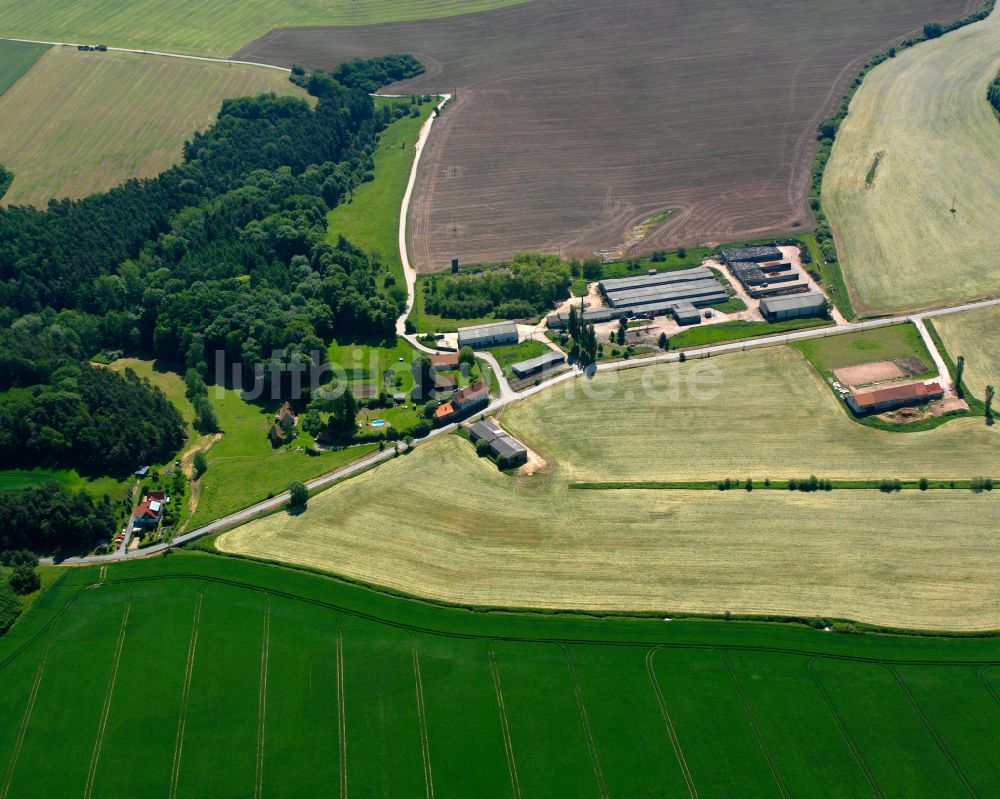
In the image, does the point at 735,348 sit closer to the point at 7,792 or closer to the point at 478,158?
the point at 478,158

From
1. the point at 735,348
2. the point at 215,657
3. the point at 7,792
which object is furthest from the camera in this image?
the point at 735,348

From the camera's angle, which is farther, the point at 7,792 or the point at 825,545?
the point at 825,545

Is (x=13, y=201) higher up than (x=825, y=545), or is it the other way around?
(x=13, y=201)

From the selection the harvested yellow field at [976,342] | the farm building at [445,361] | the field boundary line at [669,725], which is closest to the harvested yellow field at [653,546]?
the field boundary line at [669,725]

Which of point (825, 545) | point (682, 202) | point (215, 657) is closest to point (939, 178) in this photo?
point (682, 202)

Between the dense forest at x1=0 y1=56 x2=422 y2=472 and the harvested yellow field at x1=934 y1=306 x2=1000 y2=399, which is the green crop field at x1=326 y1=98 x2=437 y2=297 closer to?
the dense forest at x1=0 y1=56 x2=422 y2=472

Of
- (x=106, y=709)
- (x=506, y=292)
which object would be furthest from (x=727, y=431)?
(x=106, y=709)

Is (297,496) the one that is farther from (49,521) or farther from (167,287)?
(167,287)

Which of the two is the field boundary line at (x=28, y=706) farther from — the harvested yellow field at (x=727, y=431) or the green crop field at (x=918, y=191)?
the green crop field at (x=918, y=191)
